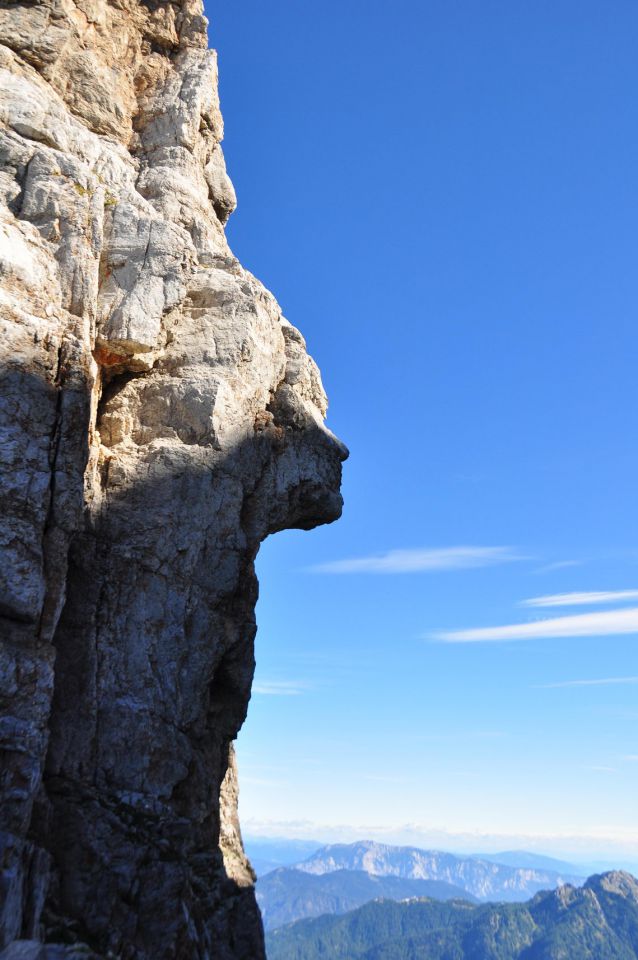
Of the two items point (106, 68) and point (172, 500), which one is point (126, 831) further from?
point (106, 68)

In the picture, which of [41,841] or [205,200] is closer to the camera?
[41,841]

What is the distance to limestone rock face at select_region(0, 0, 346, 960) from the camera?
17.6 metres

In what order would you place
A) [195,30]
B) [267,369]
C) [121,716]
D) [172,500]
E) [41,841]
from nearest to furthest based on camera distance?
[41,841]
[121,716]
[172,500]
[267,369]
[195,30]

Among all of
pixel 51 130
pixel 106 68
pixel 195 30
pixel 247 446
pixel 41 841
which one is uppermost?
pixel 195 30

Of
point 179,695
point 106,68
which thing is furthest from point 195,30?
point 179,695

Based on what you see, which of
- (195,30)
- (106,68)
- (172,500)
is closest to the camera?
(172,500)

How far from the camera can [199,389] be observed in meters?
24.0

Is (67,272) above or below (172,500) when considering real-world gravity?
above

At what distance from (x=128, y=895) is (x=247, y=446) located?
38.8ft

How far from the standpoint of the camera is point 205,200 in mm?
30016

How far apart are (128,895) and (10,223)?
15.8 m

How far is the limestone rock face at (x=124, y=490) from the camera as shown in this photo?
695 inches

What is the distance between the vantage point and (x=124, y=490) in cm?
2217

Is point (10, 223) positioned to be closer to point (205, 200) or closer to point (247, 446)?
point (247, 446)
